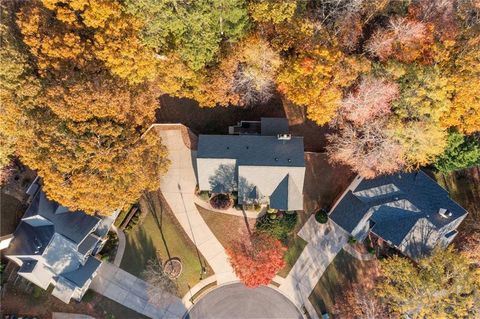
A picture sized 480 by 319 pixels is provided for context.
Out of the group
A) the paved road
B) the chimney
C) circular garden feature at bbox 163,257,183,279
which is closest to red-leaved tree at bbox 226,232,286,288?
the paved road

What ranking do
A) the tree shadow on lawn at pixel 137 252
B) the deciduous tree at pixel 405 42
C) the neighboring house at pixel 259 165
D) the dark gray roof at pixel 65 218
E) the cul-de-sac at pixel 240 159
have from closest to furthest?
the cul-de-sac at pixel 240 159, the deciduous tree at pixel 405 42, the dark gray roof at pixel 65 218, the neighboring house at pixel 259 165, the tree shadow on lawn at pixel 137 252

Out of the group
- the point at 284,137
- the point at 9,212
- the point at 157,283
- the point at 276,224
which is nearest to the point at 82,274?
the point at 157,283

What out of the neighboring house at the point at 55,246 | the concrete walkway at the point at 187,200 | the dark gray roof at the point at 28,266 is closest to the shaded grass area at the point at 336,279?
the concrete walkway at the point at 187,200

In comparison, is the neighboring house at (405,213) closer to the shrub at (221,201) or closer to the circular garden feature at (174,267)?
the shrub at (221,201)

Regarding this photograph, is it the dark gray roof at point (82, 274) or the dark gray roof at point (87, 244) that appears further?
the dark gray roof at point (82, 274)

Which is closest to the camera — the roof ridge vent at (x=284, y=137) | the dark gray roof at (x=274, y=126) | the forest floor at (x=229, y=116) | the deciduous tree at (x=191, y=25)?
the deciduous tree at (x=191, y=25)

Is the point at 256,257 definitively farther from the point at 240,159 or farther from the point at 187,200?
the point at 240,159
